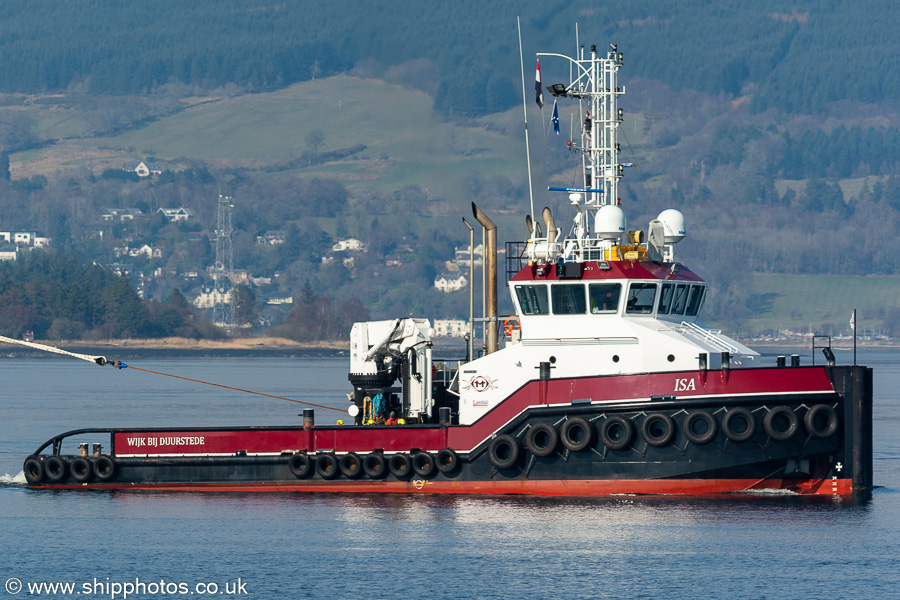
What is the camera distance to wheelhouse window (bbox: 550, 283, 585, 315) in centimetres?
2592

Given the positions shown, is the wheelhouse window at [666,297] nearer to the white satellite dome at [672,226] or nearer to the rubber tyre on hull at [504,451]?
the white satellite dome at [672,226]

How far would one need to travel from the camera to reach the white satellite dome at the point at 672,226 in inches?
1049

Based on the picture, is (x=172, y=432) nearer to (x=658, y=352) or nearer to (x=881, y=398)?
(x=658, y=352)

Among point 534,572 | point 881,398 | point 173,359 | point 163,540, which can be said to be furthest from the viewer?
point 173,359

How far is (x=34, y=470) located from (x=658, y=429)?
13242 mm

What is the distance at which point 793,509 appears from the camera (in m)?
24.7

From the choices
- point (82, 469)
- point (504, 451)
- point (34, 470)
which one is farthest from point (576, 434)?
point (34, 470)

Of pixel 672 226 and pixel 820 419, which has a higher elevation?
pixel 672 226

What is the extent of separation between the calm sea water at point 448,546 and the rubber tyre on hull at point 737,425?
4.63 feet

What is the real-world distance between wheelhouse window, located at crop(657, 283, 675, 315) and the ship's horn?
7.95ft

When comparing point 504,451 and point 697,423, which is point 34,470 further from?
point 697,423

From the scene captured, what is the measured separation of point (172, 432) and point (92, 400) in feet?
136

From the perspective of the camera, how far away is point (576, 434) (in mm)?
25125

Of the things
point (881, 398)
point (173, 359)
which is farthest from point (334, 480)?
point (173, 359)
